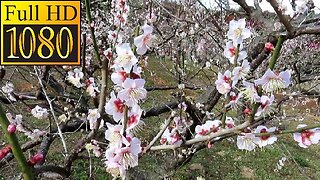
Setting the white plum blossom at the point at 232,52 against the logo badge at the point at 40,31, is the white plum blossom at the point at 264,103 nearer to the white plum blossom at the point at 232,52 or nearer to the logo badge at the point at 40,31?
the white plum blossom at the point at 232,52

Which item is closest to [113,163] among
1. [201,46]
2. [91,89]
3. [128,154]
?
[128,154]

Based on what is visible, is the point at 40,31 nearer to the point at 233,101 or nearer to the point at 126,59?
the point at 233,101

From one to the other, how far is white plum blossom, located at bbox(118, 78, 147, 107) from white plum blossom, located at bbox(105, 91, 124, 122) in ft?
0.10

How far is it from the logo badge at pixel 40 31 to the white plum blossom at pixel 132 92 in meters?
3.07

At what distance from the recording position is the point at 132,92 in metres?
1.15

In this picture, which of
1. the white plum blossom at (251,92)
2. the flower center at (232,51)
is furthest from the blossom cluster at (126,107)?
the flower center at (232,51)

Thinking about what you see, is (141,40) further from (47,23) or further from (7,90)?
(47,23)

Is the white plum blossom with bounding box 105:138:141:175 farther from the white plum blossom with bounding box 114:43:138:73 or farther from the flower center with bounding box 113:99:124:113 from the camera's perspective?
the white plum blossom with bounding box 114:43:138:73

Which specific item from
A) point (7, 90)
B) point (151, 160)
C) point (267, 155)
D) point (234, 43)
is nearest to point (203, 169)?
point (151, 160)

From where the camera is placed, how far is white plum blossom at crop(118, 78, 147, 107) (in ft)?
3.72

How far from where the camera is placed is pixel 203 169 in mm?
7320

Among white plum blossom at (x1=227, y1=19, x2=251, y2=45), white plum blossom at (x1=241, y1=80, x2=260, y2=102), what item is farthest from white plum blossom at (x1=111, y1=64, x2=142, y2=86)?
white plum blossom at (x1=227, y1=19, x2=251, y2=45)

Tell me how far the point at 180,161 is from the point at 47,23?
2.83 meters

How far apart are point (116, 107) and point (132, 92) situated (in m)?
0.08
